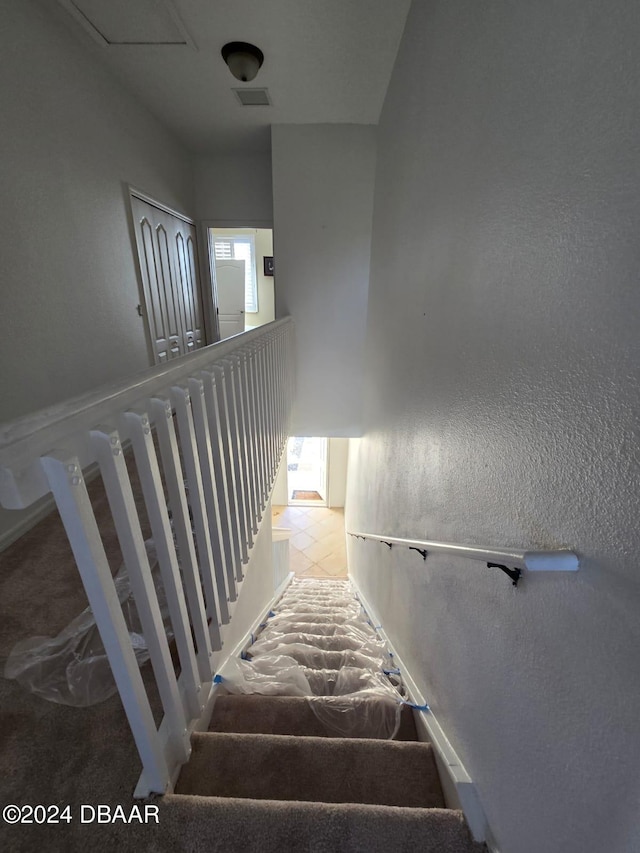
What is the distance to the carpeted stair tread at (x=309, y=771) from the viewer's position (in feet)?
3.40

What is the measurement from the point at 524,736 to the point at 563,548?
0.43m

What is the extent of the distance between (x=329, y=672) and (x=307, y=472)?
20.2 ft

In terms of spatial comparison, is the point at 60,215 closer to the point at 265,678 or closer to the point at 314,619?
the point at 265,678

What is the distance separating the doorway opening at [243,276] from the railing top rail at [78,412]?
19.0 feet

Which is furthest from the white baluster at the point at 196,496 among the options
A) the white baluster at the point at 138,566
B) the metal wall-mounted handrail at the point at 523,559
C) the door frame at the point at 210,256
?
the door frame at the point at 210,256

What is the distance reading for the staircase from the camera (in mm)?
846

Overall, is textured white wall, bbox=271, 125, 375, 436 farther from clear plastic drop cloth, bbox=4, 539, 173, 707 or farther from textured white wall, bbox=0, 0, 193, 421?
clear plastic drop cloth, bbox=4, 539, 173, 707

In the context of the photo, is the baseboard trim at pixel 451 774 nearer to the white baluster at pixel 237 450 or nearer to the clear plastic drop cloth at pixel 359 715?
the clear plastic drop cloth at pixel 359 715

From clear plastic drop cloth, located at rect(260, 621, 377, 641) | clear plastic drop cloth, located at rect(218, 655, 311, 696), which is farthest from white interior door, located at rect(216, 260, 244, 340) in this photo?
clear plastic drop cloth, located at rect(218, 655, 311, 696)

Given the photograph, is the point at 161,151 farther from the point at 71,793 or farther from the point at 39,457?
the point at 71,793

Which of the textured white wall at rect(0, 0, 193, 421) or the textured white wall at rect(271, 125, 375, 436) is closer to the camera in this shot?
the textured white wall at rect(0, 0, 193, 421)

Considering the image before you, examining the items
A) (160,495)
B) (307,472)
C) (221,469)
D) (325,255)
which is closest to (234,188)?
(325,255)

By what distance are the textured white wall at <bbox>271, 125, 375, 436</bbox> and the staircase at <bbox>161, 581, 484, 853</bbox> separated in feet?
9.37

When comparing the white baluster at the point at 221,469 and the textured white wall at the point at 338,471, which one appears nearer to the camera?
the white baluster at the point at 221,469
